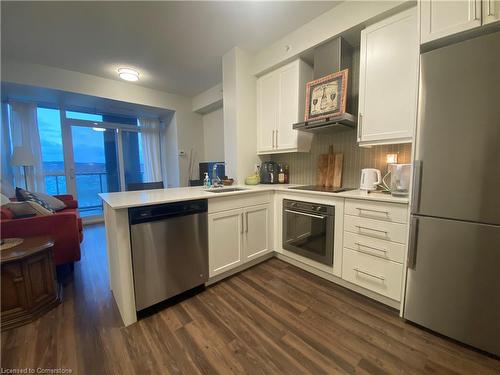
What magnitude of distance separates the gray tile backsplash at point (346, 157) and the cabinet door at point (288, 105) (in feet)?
1.12

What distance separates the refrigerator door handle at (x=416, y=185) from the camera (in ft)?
4.45

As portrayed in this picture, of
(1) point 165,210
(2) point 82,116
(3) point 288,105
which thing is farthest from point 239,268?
(2) point 82,116

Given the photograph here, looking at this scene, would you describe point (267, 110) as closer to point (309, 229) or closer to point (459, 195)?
point (309, 229)

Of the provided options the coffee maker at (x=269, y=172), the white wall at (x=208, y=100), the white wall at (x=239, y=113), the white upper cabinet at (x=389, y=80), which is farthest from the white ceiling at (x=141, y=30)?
the coffee maker at (x=269, y=172)

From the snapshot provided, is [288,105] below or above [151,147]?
above

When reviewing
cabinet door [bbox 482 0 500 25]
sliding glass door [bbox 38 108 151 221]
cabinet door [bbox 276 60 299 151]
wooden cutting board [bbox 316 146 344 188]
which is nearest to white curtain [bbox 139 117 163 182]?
sliding glass door [bbox 38 108 151 221]

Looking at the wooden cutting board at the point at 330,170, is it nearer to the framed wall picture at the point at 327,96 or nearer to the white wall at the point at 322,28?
the framed wall picture at the point at 327,96

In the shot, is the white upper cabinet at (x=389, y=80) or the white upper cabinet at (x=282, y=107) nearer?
the white upper cabinet at (x=389, y=80)

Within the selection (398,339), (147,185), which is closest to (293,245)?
(398,339)

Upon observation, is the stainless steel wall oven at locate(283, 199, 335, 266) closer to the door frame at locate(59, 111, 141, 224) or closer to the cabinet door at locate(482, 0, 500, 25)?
the cabinet door at locate(482, 0, 500, 25)

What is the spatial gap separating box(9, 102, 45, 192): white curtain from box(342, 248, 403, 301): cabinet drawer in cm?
512

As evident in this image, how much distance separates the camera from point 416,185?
1.37m

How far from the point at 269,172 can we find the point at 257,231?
0.91m

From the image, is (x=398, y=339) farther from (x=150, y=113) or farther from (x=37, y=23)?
(x=150, y=113)
